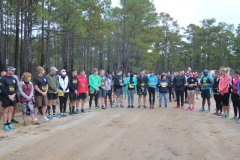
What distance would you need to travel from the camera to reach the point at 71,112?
1198cm

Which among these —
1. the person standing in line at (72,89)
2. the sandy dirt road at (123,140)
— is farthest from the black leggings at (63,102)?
the sandy dirt road at (123,140)

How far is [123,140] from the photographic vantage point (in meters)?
7.06

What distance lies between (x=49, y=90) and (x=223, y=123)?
21.4 ft

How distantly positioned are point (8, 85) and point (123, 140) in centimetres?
416

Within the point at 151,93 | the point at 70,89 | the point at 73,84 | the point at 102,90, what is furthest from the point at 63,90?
the point at 151,93

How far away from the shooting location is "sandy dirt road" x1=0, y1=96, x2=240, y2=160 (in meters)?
5.87

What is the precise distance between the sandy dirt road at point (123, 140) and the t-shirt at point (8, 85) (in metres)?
1.16

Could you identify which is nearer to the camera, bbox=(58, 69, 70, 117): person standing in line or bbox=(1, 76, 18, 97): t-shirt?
bbox=(1, 76, 18, 97): t-shirt

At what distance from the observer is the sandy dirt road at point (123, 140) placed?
5867 mm

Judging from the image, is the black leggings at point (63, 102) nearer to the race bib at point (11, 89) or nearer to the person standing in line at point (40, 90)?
the person standing in line at point (40, 90)

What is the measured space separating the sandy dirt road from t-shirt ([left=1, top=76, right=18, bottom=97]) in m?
Answer: 1.16

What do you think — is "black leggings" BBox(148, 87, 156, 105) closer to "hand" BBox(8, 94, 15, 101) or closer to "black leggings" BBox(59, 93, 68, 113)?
"black leggings" BBox(59, 93, 68, 113)

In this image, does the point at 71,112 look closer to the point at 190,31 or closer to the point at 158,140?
the point at 158,140

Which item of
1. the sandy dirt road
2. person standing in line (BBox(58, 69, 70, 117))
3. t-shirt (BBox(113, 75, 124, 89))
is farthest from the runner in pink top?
person standing in line (BBox(58, 69, 70, 117))
